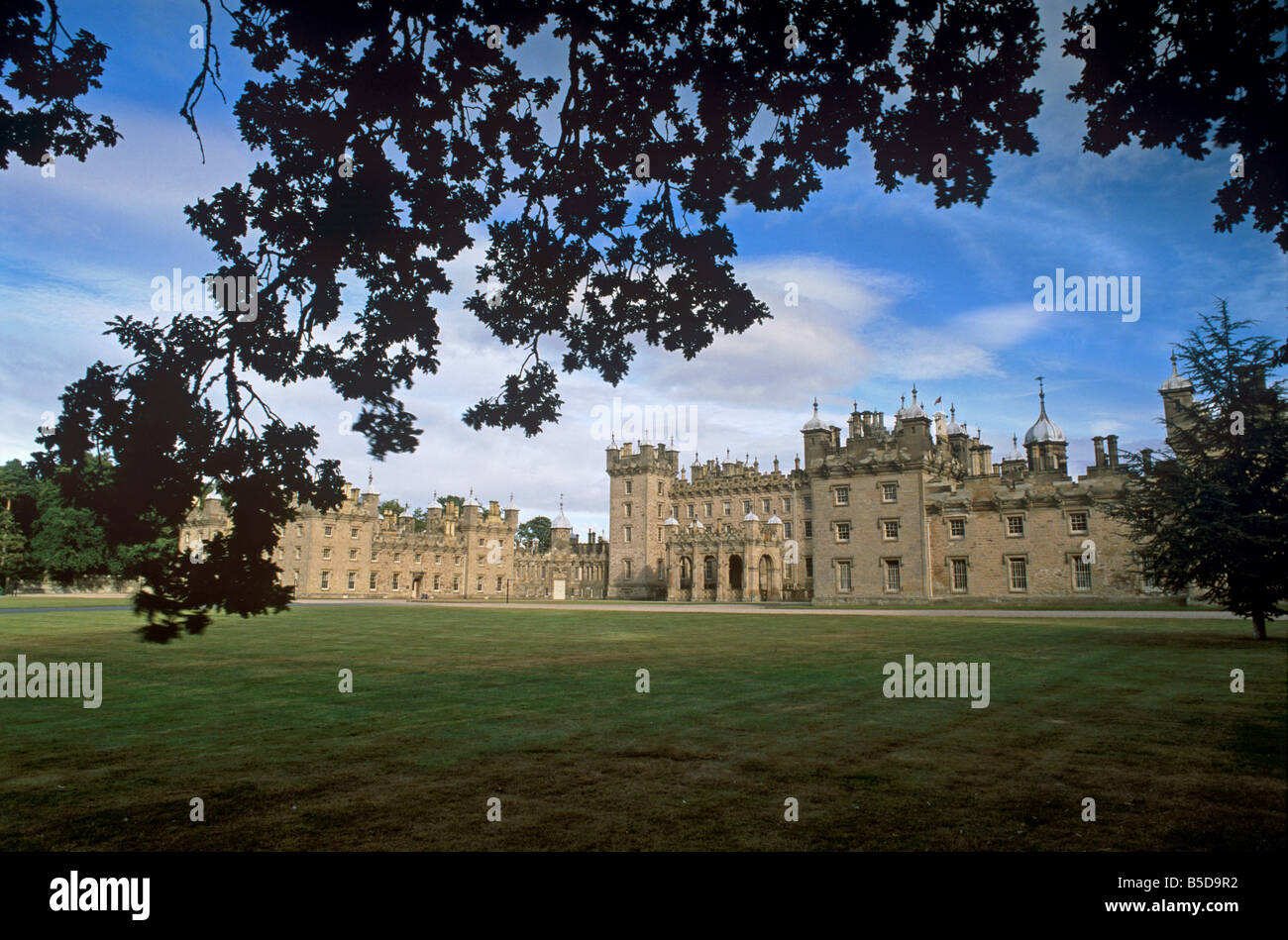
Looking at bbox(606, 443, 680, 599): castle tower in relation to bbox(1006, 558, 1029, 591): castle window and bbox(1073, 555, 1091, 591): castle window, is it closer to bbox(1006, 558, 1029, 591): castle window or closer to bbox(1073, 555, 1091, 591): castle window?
bbox(1006, 558, 1029, 591): castle window

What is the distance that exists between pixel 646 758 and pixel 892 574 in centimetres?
4354

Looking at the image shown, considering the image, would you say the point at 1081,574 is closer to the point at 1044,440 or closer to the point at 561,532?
the point at 1044,440

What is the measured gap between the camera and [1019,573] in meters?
43.8

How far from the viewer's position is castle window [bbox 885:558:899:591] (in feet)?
156

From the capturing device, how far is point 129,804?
6.01m

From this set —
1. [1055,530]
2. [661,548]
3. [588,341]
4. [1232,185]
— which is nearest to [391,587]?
[661,548]

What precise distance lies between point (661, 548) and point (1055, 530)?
40.0 metres

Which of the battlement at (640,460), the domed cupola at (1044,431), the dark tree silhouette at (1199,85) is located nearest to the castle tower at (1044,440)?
the domed cupola at (1044,431)

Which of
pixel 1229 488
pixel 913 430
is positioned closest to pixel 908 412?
pixel 913 430

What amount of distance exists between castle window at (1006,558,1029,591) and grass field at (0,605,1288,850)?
29767 mm

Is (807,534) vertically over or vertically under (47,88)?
under

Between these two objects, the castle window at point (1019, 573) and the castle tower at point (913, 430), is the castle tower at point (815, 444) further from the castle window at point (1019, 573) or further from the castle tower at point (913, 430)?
the castle window at point (1019, 573)
